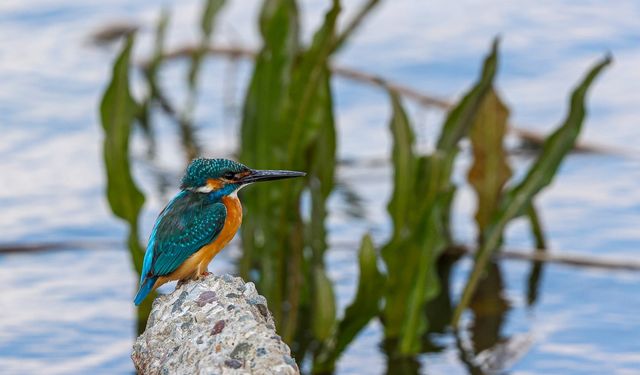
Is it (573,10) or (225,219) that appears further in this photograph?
(573,10)

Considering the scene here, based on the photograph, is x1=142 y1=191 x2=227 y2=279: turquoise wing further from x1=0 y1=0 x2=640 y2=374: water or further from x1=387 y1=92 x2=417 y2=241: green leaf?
x1=0 y1=0 x2=640 y2=374: water

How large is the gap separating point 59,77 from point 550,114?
380cm

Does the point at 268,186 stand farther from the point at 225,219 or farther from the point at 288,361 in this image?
the point at 288,361

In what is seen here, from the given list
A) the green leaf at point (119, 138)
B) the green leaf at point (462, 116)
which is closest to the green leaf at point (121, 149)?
the green leaf at point (119, 138)

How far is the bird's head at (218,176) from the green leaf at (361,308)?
164 centimetres

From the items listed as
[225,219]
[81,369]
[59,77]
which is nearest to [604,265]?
[81,369]

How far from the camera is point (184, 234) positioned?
4.46m

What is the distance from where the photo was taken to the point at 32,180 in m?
9.28

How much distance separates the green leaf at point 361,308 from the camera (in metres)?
6.24

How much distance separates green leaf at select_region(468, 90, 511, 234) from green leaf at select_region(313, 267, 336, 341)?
1.32 m

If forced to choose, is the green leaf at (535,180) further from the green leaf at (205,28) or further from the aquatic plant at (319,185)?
the green leaf at (205,28)

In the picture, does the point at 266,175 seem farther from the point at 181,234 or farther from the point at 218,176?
the point at 181,234

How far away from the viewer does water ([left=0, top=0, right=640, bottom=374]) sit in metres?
7.34

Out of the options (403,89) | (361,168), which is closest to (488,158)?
(361,168)
